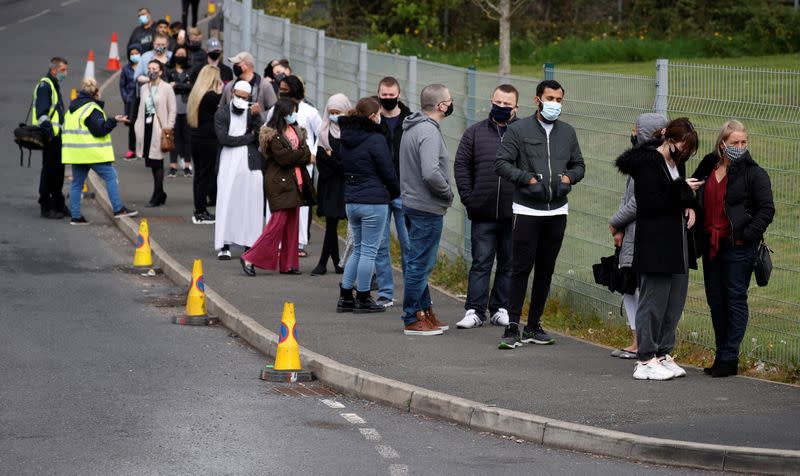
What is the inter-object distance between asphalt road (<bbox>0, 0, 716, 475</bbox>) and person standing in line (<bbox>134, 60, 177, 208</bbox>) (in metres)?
4.02

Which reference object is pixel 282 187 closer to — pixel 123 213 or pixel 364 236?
pixel 364 236

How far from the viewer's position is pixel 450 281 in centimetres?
1448

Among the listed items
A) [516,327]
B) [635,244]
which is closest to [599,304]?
[516,327]

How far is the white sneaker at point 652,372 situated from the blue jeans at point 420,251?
88.6 inches

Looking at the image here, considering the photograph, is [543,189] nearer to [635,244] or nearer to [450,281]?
[635,244]

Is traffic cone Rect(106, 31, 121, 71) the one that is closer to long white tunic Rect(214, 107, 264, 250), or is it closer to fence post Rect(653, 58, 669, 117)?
long white tunic Rect(214, 107, 264, 250)

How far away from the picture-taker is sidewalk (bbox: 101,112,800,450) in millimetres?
8516

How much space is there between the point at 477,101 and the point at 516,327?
380 cm

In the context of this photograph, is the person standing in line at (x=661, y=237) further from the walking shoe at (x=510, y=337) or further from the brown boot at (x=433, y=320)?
the brown boot at (x=433, y=320)

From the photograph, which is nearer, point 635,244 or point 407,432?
point 407,432

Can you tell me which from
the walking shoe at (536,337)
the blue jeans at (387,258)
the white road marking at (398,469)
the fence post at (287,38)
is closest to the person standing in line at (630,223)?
the walking shoe at (536,337)

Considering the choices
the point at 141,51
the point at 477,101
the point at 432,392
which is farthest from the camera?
the point at 141,51

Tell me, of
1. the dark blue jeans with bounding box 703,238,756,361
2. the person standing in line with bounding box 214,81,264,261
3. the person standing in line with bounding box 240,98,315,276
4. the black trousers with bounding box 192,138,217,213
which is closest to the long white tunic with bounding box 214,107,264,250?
the person standing in line with bounding box 214,81,264,261

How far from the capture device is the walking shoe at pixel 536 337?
11.2 metres
